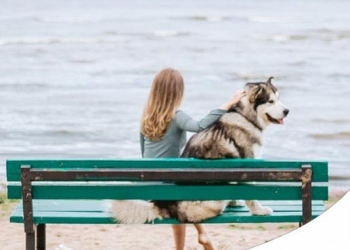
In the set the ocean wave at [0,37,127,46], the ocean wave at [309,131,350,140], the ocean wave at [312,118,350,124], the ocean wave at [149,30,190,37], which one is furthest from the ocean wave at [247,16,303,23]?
the ocean wave at [309,131,350,140]

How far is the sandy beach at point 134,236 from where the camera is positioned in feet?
9.35

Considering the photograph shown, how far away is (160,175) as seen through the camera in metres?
2.20

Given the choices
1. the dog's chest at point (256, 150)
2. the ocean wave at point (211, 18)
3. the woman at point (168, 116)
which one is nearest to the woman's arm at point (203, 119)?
the woman at point (168, 116)

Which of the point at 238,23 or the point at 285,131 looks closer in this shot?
the point at 285,131

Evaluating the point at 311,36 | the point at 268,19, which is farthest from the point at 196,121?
the point at 268,19

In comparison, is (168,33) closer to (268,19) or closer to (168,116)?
(268,19)

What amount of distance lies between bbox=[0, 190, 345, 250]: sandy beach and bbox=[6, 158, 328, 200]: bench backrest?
1.87 feet

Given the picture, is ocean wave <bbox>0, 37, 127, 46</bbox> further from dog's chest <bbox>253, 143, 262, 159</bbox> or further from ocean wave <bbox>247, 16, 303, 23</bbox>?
dog's chest <bbox>253, 143, 262, 159</bbox>

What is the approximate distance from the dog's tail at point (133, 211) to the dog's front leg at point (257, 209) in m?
0.20

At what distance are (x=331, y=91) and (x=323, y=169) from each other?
11.9ft

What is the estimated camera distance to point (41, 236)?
254cm

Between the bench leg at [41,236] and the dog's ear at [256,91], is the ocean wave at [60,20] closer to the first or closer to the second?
the bench leg at [41,236]

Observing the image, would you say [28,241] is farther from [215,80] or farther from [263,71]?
[263,71]

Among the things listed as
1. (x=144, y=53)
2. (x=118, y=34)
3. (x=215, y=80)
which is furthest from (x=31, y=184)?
(x=118, y=34)
